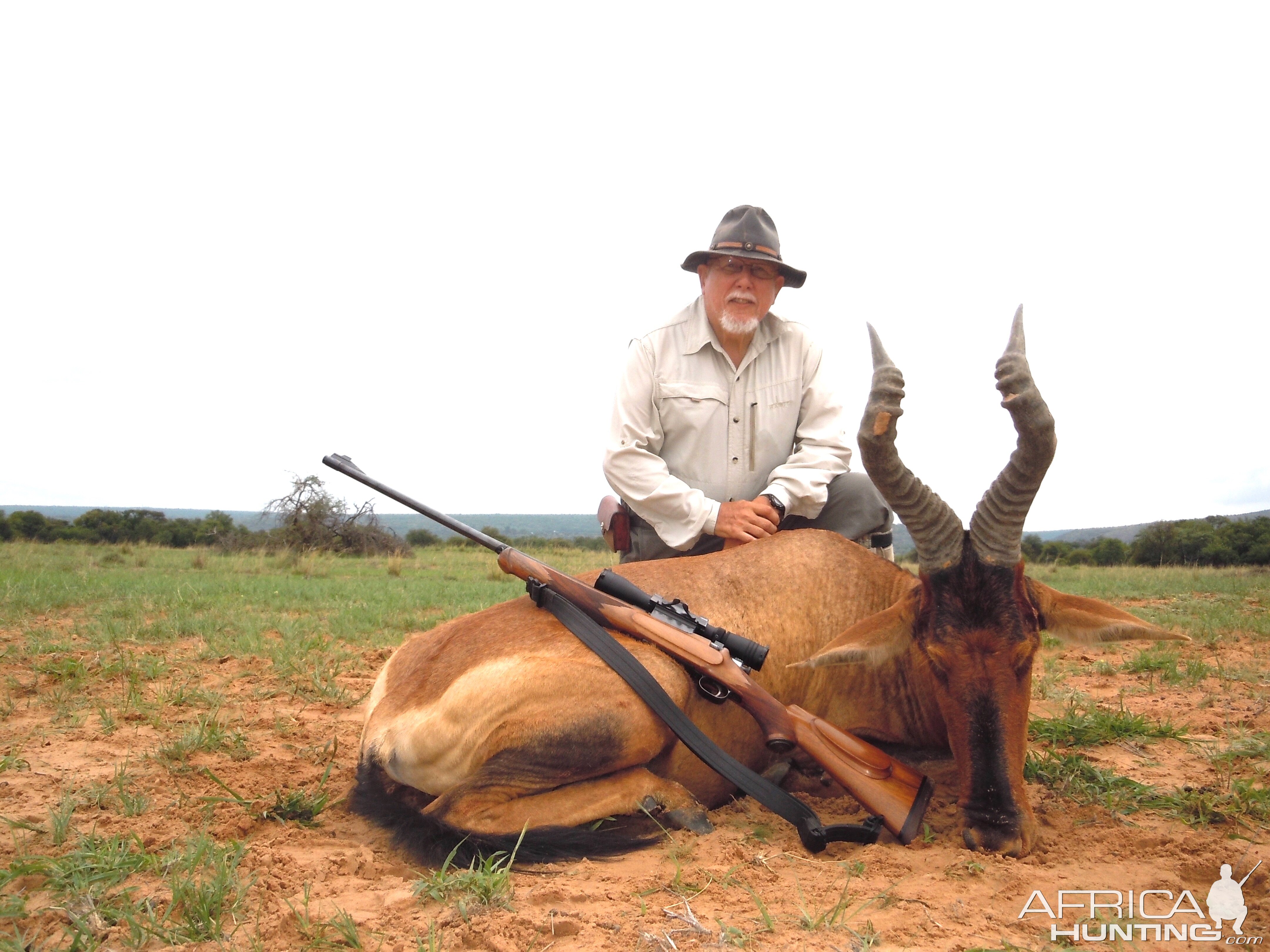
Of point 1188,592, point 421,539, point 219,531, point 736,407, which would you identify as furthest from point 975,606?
point 421,539

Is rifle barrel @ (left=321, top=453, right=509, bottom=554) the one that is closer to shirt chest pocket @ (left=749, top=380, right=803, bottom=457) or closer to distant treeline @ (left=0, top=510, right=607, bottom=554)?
shirt chest pocket @ (left=749, top=380, right=803, bottom=457)

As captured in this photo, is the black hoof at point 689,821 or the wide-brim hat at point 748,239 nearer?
the black hoof at point 689,821

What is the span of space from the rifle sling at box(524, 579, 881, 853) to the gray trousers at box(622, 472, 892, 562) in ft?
5.03

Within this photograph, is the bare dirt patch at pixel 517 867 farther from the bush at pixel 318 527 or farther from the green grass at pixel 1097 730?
the bush at pixel 318 527

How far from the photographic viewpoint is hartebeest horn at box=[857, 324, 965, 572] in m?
3.59

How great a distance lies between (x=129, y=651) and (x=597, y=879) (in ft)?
17.0

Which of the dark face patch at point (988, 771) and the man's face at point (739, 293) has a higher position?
the man's face at point (739, 293)

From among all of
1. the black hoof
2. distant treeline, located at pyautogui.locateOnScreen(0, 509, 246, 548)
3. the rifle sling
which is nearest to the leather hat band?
the rifle sling

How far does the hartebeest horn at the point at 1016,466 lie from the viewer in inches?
132

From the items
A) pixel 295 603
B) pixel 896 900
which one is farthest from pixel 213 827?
pixel 295 603

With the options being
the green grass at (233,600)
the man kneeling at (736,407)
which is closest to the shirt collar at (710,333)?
the man kneeling at (736,407)

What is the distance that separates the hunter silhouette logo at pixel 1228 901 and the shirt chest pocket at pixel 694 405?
3453 millimetres

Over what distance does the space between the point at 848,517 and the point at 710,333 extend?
4.79 feet

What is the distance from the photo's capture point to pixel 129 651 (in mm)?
6598
